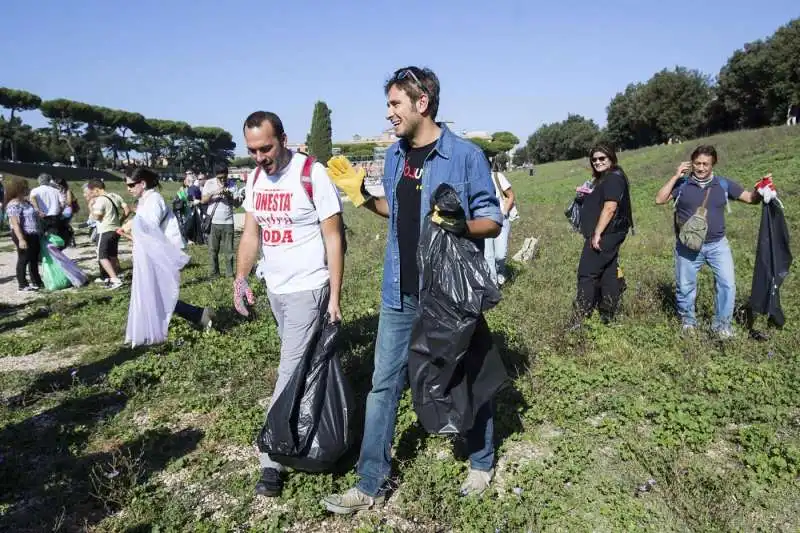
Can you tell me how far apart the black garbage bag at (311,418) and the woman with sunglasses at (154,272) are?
2677 mm

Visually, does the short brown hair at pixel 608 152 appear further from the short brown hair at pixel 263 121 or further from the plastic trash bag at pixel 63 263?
the plastic trash bag at pixel 63 263

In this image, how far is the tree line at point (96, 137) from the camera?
5875cm

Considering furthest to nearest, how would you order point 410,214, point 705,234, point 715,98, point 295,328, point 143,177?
point 715,98
point 143,177
point 705,234
point 295,328
point 410,214

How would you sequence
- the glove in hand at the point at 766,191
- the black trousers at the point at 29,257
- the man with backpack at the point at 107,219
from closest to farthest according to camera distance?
1. the glove in hand at the point at 766,191
2. the man with backpack at the point at 107,219
3. the black trousers at the point at 29,257

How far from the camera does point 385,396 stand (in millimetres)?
2828

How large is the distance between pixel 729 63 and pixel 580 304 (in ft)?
162

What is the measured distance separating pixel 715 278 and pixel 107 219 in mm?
7774

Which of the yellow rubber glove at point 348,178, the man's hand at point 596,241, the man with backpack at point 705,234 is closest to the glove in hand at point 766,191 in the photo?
the man with backpack at point 705,234

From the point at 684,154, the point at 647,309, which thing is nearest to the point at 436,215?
the point at 647,309

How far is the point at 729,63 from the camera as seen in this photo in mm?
44438

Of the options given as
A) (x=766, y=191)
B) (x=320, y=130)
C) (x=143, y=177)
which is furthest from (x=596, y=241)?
(x=320, y=130)

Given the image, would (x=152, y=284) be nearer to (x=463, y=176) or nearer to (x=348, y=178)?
(x=348, y=178)

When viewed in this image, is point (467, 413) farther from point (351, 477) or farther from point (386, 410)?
point (351, 477)

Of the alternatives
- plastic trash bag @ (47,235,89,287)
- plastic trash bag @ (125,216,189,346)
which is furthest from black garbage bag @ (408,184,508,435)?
plastic trash bag @ (47,235,89,287)
